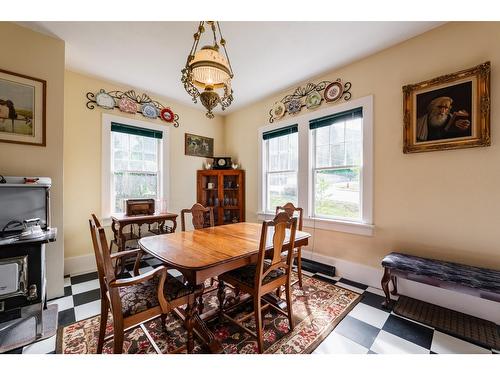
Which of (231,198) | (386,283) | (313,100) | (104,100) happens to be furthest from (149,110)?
(386,283)

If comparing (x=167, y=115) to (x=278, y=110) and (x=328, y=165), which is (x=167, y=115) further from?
(x=328, y=165)

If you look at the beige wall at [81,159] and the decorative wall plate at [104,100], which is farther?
the decorative wall plate at [104,100]

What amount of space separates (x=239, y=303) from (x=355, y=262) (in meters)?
1.60

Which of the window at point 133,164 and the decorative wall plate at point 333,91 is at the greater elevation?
the decorative wall plate at point 333,91

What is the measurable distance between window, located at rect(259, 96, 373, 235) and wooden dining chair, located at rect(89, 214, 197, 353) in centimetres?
215

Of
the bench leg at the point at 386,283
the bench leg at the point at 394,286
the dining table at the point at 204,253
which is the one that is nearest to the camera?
the dining table at the point at 204,253

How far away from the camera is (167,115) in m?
3.67

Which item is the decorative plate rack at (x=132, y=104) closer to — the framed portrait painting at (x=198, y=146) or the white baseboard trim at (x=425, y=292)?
the framed portrait painting at (x=198, y=146)

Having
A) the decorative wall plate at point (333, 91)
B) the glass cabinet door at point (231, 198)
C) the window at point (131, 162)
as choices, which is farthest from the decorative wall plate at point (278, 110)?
the window at point (131, 162)

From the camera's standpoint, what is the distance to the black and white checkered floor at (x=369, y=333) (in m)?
1.53

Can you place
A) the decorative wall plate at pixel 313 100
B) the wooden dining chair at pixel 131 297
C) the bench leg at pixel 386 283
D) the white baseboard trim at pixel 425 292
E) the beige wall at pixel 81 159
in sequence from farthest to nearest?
1. the decorative wall plate at pixel 313 100
2. the beige wall at pixel 81 159
3. the bench leg at pixel 386 283
4. the white baseboard trim at pixel 425 292
5. the wooden dining chair at pixel 131 297

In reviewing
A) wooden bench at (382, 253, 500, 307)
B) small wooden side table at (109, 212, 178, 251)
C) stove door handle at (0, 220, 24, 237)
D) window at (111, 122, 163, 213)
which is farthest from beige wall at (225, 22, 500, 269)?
stove door handle at (0, 220, 24, 237)

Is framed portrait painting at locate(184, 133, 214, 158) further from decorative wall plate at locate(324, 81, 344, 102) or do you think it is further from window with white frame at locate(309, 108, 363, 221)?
decorative wall plate at locate(324, 81, 344, 102)

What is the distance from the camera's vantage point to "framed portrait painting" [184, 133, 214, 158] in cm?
396
